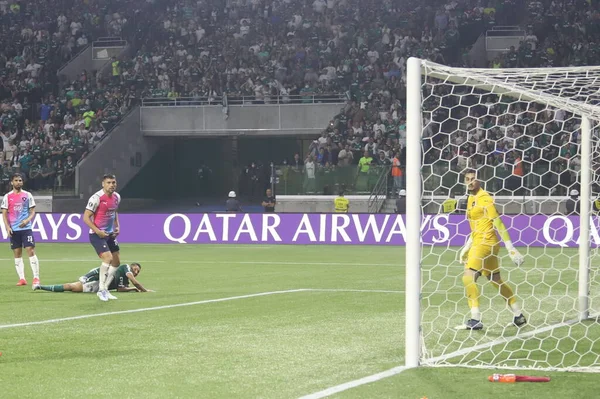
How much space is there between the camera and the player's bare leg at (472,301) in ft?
34.0

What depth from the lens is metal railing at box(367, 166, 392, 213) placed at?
30.8 metres

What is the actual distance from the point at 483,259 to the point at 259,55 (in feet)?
96.1

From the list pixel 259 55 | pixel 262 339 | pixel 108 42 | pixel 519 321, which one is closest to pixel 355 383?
pixel 262 339

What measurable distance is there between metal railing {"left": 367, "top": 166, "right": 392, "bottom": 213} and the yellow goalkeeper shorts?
1964 centimetres

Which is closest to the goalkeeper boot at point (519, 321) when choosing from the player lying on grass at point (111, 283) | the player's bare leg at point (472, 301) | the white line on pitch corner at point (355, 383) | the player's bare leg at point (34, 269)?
the player's bare leg at point (472, 301)

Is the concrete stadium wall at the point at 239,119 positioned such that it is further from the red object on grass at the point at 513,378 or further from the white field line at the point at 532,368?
the red object on grass at the point at 513,378

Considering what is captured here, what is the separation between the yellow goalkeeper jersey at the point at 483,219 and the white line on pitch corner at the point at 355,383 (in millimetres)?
3399

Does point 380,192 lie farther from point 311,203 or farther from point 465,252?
point 465,252

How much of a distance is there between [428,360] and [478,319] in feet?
7.91

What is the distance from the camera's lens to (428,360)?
821 centimetres

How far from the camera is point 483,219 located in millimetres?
11141

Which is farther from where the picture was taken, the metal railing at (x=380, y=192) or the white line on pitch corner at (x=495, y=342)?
the metal railing at (x=380, y=192)

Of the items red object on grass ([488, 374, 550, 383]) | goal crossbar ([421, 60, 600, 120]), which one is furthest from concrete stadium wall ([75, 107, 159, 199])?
red object on grass ([488, 374, 550, 383])

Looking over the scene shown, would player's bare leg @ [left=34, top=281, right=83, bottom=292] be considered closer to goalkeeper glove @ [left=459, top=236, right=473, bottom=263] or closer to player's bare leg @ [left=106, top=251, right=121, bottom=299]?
player's bare leg @ [left=106, top=251, right=121, bottom=299]
